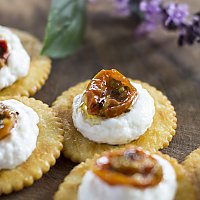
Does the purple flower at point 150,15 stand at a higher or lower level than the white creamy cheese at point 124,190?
higher

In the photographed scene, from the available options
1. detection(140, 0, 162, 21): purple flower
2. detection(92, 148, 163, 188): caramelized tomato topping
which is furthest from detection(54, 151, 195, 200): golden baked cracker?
detection(140, 0, 162, 21): purple flower

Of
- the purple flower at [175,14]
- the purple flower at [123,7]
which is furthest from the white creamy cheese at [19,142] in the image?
the purple flower at [123,7]

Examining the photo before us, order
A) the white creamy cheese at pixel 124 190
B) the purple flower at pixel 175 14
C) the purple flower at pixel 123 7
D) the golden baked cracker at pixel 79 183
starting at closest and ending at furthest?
the white creamy cheese at pixel 124 190, the golden baked cracker at pixel 79 183, the purple flower at pixel 175 14, the purple flower at pixel 123 7

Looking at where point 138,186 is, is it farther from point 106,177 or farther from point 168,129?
point 168,129

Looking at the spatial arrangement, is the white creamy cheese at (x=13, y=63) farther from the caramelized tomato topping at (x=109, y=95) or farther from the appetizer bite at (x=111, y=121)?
the caramelized tomato topping at (x=109, y=95)

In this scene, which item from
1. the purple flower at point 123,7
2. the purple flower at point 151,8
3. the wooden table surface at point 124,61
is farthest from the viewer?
the purple flower at point 123,7

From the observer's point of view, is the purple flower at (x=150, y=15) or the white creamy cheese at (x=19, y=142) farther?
the purple flower at (x=150, y=15)

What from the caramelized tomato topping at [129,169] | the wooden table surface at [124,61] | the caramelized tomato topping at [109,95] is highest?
the caramelized tomato topping at [109,95]

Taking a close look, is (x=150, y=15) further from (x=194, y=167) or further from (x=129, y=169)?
(x=129, y=169)
